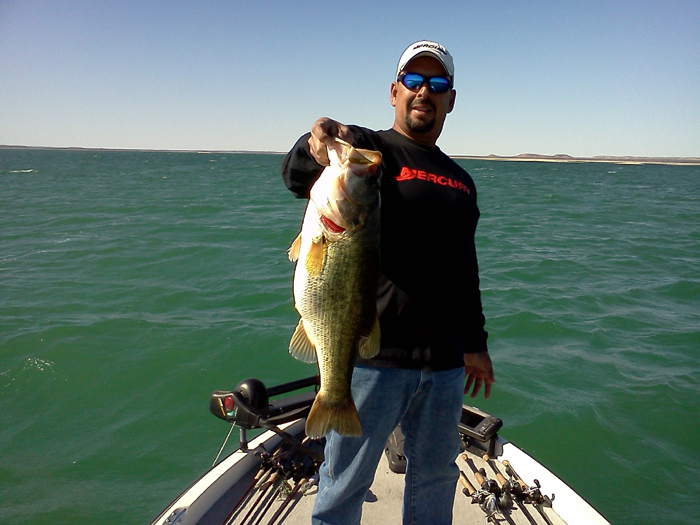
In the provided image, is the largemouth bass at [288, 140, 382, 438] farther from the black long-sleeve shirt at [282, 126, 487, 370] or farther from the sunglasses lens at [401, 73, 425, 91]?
the sunglasses lens at [401, 73, 425, 91]

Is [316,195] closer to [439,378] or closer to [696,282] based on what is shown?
[439,378]

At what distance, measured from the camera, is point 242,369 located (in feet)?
26.6

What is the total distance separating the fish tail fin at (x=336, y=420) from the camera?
7.53 feet

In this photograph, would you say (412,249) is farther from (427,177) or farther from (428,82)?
Result: (428,82)

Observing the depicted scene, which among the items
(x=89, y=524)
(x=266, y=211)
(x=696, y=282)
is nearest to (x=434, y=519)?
(x=89, y=524)

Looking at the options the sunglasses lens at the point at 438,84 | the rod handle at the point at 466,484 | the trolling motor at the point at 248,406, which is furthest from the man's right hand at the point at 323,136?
the rod handle at the point at 466,484

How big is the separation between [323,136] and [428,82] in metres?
0.88

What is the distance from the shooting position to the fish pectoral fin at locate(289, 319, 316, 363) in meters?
2.42

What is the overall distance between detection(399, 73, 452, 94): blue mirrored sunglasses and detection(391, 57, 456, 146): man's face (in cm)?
2

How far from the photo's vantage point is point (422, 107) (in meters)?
2.58

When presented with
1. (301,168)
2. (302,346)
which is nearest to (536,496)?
(302,346)

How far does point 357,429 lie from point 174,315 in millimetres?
8741

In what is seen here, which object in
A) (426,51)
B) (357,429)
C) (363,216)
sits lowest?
(357,429)

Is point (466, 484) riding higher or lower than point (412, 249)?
lower
